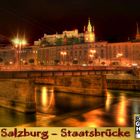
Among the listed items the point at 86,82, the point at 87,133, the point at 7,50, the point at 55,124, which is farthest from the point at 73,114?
the point at 7,50

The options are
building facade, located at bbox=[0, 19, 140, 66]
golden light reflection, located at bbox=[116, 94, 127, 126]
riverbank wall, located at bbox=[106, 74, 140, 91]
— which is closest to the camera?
golden light reflection, located at bbox=[116, 94, 127, 126]

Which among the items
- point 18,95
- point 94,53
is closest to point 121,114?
point 18,95

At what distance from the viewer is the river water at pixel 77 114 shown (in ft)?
92.2

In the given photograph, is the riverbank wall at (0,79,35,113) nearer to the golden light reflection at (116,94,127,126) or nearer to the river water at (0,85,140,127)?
the river water at (0,85,140,127)

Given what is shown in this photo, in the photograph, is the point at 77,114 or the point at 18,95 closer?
the point at 77,114

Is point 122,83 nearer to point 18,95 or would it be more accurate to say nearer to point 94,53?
point 18,95

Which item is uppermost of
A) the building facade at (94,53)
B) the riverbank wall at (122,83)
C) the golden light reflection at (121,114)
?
the building facade at (94,53)

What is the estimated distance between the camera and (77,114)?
108 feet

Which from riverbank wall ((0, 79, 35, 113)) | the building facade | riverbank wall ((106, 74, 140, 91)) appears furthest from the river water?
the building facade

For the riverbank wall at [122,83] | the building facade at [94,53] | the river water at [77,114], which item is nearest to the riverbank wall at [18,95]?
the river water at [77,114]

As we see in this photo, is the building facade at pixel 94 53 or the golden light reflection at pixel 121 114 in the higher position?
the building facade at pixel 94 53

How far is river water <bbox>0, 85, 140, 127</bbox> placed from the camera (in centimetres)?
2811

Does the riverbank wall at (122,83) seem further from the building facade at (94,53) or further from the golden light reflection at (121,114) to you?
the building facade at (94,53)

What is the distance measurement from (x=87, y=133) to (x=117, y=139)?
1316mm
